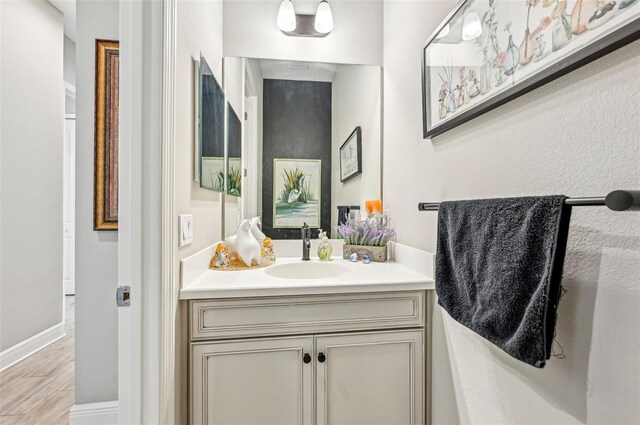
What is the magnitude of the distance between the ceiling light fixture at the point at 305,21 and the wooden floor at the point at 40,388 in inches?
99.4

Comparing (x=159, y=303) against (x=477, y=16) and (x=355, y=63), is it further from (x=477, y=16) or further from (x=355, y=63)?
(x=355, y=63)

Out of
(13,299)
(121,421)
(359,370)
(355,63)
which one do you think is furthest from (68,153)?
(359,370)

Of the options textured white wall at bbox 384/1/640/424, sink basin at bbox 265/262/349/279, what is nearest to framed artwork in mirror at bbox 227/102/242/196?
sink basin at bbox 265/262/349/279

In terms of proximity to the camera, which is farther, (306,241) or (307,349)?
(306,241)

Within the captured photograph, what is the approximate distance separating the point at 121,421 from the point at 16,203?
7.19 feet

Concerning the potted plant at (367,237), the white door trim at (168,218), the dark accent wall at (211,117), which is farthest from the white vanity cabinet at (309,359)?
the dark accent wall at (211,117)

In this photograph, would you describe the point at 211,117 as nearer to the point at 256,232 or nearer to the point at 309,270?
the point at 256,232

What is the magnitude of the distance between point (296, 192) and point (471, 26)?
1242mm

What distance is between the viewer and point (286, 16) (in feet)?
6.22

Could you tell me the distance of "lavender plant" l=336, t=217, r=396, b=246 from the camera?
5.80 ft

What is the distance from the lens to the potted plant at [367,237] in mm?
1755

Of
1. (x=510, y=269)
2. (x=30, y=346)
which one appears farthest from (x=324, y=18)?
(x=30, y=346)

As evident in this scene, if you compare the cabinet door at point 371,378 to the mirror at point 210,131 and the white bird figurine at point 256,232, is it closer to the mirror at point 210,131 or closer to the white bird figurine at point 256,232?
the white bird figurine at point 256,232

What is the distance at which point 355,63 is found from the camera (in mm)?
2031
